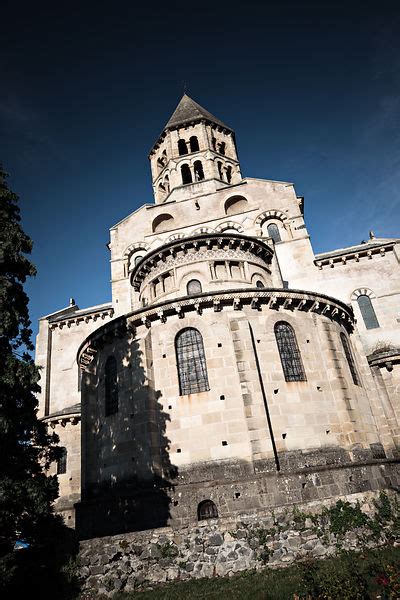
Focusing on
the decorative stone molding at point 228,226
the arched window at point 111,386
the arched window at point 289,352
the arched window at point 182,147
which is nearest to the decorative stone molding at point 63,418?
the arched window at point 111,386

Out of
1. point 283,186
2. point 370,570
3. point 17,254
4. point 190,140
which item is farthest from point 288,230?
point 370,570

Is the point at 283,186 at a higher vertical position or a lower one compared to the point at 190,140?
lower

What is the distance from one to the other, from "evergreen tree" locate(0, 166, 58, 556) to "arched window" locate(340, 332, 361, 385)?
13.7 metres

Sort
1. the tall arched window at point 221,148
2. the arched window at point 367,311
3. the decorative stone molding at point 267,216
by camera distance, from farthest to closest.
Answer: the tall arched window at point 221,148 → the decorative stone molding at point 267,216 → the arched window at point 367,311

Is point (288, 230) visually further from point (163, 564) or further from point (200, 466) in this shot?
point (163, 564)

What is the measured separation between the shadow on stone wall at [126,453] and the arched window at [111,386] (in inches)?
9.0

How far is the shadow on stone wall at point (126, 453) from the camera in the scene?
1473 centimetres

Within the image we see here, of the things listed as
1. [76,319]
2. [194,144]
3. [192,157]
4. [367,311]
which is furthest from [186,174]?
[367,311]

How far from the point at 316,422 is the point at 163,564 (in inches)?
323

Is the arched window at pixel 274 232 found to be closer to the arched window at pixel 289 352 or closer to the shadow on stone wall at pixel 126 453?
the arched window at pixel 289 352

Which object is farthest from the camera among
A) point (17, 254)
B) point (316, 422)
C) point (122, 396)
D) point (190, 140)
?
point (190, 140)

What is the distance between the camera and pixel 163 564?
1062 cm

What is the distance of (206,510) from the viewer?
1411cm

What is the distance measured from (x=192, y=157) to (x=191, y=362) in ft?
84.6
